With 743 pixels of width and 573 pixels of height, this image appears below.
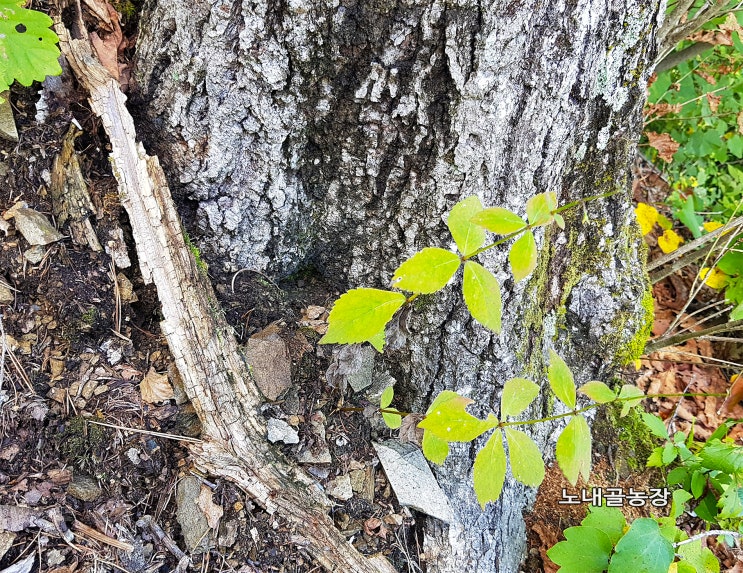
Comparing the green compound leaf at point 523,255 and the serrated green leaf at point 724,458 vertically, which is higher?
the green compound leaf at point 523,255

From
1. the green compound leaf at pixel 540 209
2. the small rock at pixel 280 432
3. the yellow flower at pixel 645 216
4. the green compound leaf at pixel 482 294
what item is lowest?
the small rock at pixel 280 432

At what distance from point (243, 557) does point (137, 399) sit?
1.94ft

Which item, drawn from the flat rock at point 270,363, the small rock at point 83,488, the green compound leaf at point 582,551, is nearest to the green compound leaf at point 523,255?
the flat rock at point 270,363

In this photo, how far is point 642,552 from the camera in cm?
154

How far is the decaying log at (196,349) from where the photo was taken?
5.07 feet

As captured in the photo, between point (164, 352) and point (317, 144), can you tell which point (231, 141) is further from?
point (164, 352)

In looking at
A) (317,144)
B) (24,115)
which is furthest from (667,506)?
(24,115)

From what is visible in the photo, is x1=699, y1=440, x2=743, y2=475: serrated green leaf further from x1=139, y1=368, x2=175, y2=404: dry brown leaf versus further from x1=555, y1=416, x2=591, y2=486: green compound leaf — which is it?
x1=139, y1=368, x2=175, y2=404: dry brown leaf

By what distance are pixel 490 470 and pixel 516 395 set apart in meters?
0.21

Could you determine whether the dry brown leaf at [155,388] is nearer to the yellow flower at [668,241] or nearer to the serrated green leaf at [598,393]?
the serrated green leaf at [598,393]

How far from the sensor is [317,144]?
5.39 feet

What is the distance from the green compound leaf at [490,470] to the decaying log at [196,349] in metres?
0.56

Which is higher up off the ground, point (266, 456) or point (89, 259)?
point (89, 259)

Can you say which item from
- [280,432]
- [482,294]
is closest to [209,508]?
[280,432]
